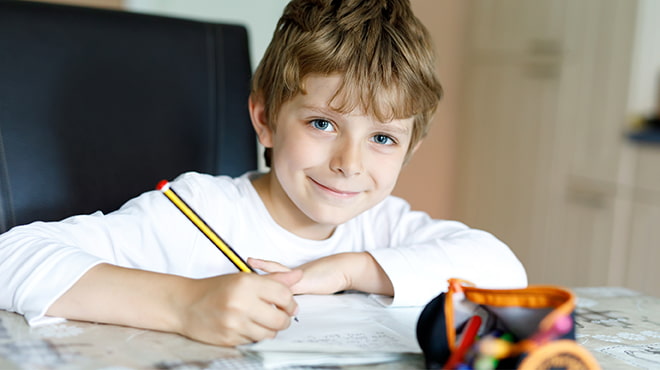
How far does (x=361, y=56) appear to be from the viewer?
2.82 ft

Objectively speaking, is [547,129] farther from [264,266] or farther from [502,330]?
[502,330]

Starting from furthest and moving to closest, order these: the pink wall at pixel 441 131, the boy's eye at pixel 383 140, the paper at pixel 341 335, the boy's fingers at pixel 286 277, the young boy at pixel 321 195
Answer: the pink wall at pixel 441 131 < the boy's eye at pixel 383 140 < the young boy at pixel 321 195 < the boy's fingers at pixel 286 277 < the paper at pixel 341 335

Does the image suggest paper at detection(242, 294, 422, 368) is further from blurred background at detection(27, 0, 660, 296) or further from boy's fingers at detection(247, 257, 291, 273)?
blurred background at detection(27, 0, 660, 296)

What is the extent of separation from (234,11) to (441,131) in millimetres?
1115

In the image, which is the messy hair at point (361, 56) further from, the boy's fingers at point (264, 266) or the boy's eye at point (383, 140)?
the boy's fingers at point (264, 266)

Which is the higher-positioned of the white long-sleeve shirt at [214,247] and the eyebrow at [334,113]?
the eyebrow at [334,113]

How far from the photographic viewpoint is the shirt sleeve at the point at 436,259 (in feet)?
2.64

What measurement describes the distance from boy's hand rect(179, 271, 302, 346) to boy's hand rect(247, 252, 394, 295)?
0.17m

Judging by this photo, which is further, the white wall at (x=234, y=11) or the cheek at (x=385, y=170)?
the white wall at (x=234, y=11)

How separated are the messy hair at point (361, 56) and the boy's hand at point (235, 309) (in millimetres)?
299

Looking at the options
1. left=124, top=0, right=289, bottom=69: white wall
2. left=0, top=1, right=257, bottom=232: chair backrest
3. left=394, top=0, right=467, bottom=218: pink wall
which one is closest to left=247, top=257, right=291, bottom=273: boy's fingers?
left=0, top=1, right=257, bottom=232: chair backrest

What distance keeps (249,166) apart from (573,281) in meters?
1.48

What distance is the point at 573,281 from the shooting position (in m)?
2.30

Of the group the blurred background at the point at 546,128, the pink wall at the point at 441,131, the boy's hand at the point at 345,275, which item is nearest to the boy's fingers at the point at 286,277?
the boy's hand at the point at 345,275
